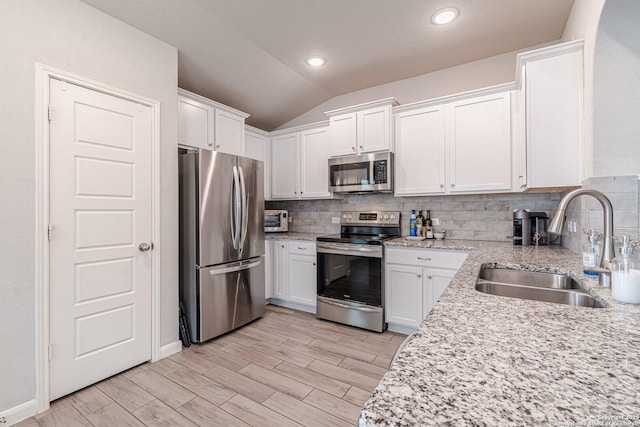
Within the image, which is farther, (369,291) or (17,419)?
(369,291)

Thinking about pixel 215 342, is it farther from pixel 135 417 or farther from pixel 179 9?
pixel 179 9

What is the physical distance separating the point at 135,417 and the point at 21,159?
5.55ft

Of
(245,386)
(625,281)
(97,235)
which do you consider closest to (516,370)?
(625,281)

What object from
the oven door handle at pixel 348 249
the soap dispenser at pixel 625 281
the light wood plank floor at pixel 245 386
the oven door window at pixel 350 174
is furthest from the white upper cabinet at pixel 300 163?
the soap dispenser at pixel 625 281

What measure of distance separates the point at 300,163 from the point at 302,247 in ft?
3.77

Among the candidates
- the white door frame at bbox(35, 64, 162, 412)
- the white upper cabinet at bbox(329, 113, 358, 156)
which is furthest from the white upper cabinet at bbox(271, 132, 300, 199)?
the white door frame at bbox(35, 64, 162, 412)

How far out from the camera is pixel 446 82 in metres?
3.25

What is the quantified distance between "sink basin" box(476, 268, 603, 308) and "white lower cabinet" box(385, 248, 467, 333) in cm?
92

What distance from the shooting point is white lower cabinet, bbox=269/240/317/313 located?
11.5 feet

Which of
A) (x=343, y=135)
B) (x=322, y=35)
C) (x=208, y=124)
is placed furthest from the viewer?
(x=343, y=135)

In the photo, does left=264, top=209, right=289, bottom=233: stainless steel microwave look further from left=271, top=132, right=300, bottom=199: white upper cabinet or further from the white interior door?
the white interior door

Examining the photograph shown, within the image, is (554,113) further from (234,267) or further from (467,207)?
(234,267)

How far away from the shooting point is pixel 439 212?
130 inches

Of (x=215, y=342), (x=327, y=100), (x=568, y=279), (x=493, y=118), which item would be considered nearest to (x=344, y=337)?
(x=215, y=342)
